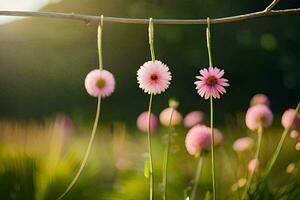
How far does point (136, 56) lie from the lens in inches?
219

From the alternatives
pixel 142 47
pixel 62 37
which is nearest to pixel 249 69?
pixel 142 47

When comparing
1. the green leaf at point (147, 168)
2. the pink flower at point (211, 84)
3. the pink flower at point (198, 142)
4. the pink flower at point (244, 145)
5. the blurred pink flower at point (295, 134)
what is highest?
the pink flower at point (244, 145)

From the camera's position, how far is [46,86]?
5.44m

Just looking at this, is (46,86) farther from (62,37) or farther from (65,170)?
(65,170)

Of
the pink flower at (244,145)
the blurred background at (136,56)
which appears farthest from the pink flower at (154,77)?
the blurred background at (136,56)

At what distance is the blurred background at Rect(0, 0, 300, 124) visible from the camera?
16.1ft

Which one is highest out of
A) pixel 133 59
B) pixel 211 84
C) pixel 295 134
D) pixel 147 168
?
pixel 133 59

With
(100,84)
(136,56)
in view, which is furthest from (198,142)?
(136,56)

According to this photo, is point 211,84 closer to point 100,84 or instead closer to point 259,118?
point 100,84

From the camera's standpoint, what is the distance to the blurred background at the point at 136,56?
4902 mm

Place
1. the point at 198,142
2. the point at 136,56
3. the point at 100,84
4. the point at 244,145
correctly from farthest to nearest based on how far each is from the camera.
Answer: the point at 136,56
the point at 244,145
the point at 198,142
the point at 100,84

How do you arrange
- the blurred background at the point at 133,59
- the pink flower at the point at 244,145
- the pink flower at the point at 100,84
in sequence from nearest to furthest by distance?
1. the pink flower at the point at 100,84
2. the pink flower at the point at 244,145
3. the blurred background at the point at 133,59

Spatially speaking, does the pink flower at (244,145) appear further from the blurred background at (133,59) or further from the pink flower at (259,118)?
the blurred background at (133,59)

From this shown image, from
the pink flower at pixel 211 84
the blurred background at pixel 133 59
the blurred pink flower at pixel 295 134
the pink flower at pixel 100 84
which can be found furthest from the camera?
the blurred background at pixel 133 59
